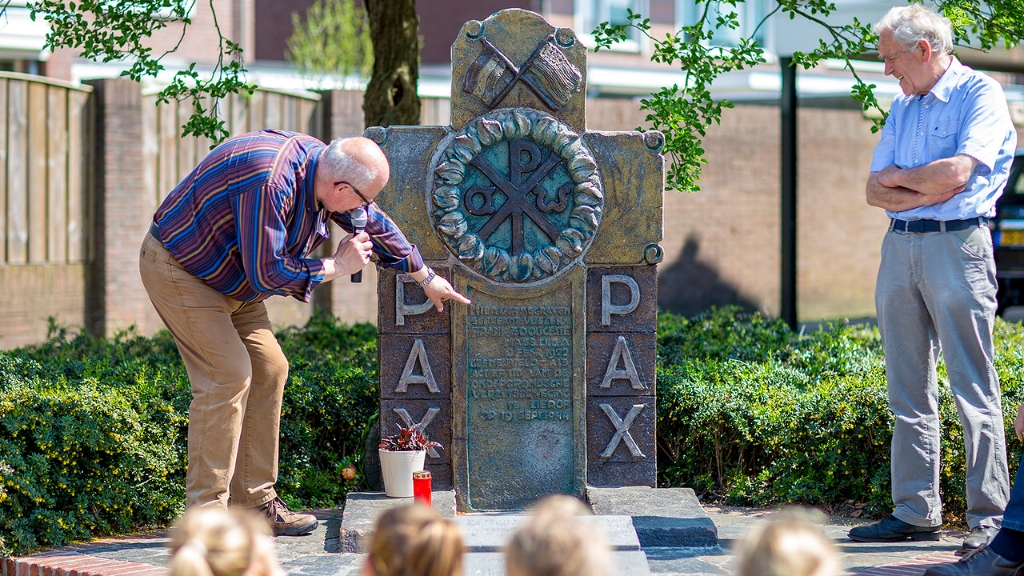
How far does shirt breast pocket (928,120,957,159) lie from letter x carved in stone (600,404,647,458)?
5.07 feet

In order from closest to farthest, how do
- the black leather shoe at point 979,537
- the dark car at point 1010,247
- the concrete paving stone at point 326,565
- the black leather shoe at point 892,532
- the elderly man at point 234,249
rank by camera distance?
1. the concrete paving stone at point 326,565
2. the elderly man at point 234,249
3. the black leather shoe at point 979,537
4. the black leather shoe at point 892,532
5. the dark car at point 1010,247

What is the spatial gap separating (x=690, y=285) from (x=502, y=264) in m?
8.22

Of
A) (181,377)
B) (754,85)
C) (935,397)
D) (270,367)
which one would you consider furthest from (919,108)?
(754,85)

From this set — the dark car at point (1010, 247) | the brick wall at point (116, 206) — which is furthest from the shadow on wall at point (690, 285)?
the brick wall at point (116, 206)

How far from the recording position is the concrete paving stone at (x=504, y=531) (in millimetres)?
3506

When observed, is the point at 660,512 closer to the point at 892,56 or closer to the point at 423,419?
the point at 423,419

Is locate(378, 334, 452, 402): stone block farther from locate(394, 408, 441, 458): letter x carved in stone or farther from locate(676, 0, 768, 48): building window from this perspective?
locate(676, 0, 768, 48): building window

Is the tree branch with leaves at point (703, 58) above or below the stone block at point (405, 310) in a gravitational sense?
above

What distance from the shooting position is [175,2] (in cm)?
621

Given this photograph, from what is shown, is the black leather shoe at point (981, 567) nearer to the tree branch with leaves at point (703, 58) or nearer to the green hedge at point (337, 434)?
the green hedge at point (337, 434)

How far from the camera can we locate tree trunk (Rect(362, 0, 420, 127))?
23.7 ft

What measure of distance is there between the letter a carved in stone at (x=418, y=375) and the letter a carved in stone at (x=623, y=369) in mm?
709

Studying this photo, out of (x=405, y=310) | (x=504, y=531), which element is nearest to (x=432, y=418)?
Result: (x=405, y=310)

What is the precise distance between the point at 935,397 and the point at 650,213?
1.34 metres
